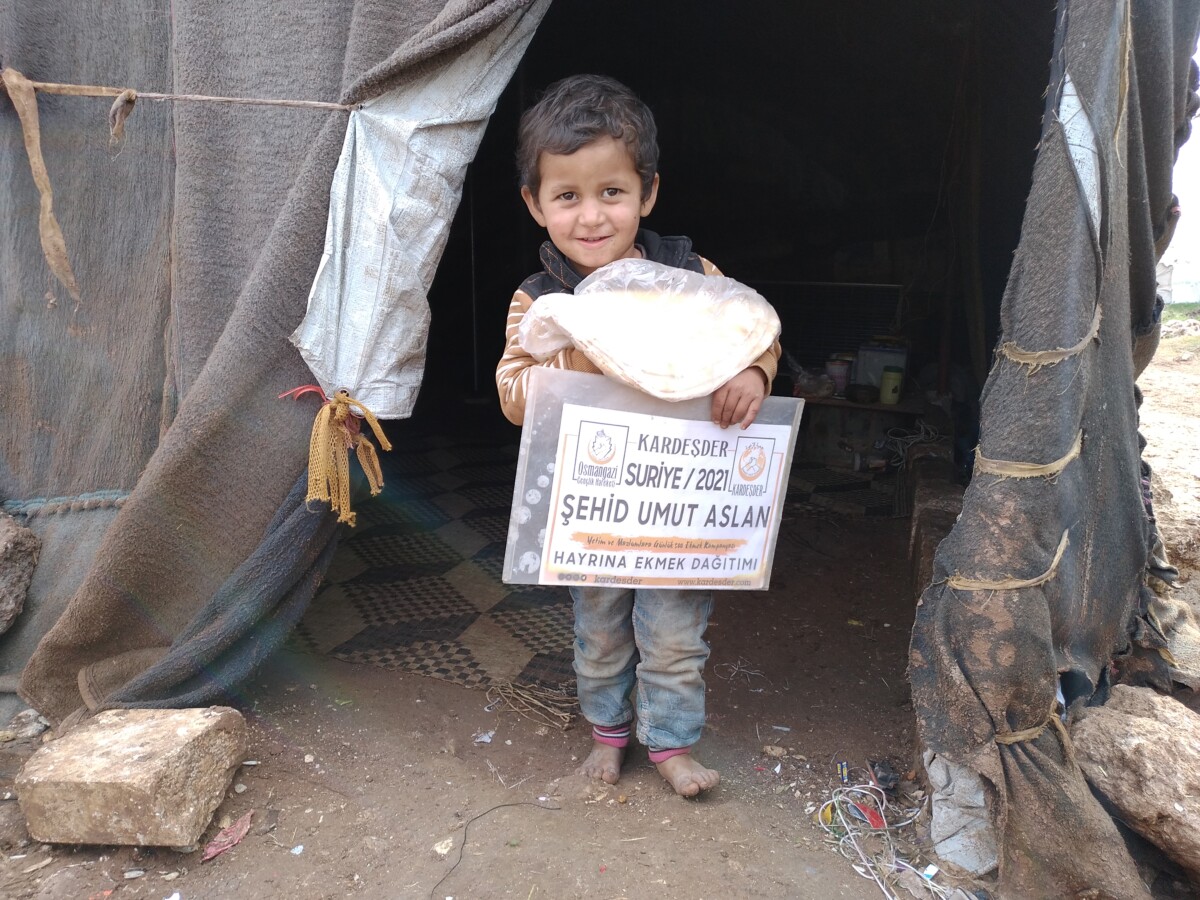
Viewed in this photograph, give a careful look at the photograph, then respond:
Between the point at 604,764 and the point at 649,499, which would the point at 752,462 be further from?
the point at 604,764

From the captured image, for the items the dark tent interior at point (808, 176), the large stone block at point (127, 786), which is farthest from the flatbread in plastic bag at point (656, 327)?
the dark tent interior at point (808, 176)

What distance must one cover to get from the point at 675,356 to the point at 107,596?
1.46 meters

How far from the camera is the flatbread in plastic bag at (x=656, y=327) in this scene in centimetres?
134

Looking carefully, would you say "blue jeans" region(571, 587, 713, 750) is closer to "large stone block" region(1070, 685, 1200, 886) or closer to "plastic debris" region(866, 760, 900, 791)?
"plastic debris" region(866, 760, 900, 791)

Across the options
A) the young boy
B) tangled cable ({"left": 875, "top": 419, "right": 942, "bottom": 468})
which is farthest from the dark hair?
→ tangled cable ({"left": 875, "top": 419, "right": 942, "bottom": 468})

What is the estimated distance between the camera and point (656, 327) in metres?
1.37

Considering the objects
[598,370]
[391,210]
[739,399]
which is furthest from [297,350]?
[739,399]

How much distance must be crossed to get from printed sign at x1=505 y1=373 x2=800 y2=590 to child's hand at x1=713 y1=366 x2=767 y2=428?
0.03m

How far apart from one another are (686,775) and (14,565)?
1.81 meters

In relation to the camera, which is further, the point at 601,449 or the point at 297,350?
the point at 297,350

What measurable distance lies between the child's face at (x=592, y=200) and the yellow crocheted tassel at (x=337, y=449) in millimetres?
608

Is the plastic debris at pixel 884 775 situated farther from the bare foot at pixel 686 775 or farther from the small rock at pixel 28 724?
the small rock at pixel 28 724

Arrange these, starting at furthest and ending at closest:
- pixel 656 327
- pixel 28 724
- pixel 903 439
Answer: pixel 903 439 → pixel 28 724 → pixel 656 327

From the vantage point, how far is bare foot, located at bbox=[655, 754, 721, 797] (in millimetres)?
1654
